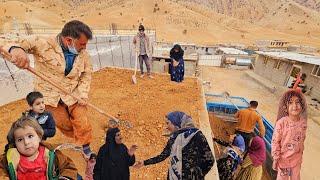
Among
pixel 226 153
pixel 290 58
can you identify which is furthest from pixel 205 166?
pixel 290 58

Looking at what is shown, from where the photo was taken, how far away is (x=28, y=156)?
81.1 inches

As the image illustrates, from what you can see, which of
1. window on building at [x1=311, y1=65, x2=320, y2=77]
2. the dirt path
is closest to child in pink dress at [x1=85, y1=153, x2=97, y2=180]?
the dirt path

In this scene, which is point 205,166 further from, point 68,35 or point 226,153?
point 68,35

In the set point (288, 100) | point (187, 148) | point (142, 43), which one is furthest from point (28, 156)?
point (142, 43)

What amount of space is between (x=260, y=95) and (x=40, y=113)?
1567 centimetres

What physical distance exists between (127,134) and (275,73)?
15335 mm

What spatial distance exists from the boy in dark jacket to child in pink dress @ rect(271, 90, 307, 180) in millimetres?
2477

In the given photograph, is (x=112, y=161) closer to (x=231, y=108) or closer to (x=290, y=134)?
(x=290, y=134)

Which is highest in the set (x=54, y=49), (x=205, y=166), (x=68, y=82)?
(x=54, y=49)

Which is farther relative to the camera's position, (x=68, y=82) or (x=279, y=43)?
(x=279, y=43)

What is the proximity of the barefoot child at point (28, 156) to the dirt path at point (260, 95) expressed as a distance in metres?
7.64

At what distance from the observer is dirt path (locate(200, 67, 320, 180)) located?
8695 mm

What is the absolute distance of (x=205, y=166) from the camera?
8.89ft

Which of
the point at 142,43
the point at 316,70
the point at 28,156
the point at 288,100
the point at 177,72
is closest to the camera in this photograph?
the point at 28,156
